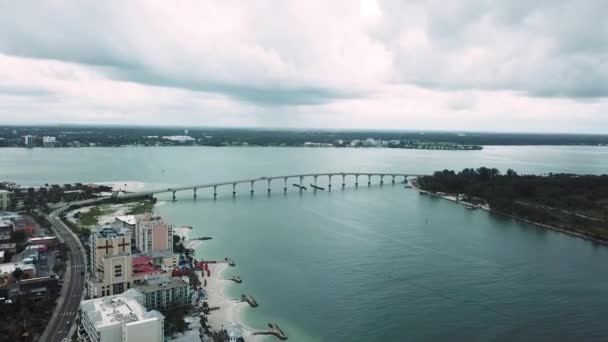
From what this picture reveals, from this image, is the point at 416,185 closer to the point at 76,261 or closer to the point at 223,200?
the point at 223,200

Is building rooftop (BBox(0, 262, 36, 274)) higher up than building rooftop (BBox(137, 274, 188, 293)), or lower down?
lower down

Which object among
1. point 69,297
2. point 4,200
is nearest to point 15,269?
point 69,297

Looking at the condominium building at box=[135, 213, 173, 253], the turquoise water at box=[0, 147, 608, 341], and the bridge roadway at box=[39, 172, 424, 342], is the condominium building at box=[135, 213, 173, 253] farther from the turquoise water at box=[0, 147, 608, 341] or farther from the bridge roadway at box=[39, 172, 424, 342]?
the bridge roadway at box=[39, 172, 424, 342]

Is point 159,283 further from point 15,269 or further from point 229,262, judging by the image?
point 15,269

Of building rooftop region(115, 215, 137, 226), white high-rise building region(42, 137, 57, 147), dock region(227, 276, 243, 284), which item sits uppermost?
white high-rise building region(42, 137, 57, 147)

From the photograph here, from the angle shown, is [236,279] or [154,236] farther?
[154,236]

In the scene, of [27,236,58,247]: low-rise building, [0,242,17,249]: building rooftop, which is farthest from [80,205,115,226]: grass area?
[0,242,17,249]: building rooftop

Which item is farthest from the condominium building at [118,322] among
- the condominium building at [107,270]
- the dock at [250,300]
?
the dock at [250,300]
